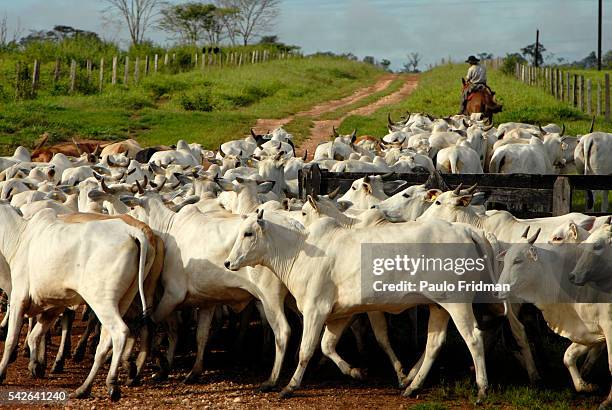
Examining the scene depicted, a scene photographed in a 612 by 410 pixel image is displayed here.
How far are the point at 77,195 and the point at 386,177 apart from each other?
3.45m

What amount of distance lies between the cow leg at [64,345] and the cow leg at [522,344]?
3908 mm

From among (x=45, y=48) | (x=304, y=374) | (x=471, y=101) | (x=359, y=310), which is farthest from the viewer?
(x=45, y=48)

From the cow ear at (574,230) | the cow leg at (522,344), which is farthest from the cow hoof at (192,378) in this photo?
the cow ear at (574,230)

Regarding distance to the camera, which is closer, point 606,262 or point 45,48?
point 606,262

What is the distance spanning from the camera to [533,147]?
13898 mm

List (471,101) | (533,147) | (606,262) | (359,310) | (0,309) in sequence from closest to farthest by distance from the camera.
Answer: (606,262) < (359,310) < (0,309) < (533,147) < (471,101)

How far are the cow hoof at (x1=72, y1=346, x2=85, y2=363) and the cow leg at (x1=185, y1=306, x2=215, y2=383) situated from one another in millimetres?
1186

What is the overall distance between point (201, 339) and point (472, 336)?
8.01 feet

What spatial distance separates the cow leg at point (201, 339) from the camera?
776 centimetres

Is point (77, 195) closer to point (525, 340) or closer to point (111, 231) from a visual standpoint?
point (111, 231)

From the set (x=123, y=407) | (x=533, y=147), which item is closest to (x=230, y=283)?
(x=123, y=407)

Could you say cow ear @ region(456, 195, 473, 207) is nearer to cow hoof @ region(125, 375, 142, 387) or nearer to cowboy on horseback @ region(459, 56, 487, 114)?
cow hoof @ region(125, 375, 142, 387)

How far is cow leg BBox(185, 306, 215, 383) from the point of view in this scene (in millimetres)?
7762

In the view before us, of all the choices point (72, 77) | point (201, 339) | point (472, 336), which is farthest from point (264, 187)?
point (72, 77)
